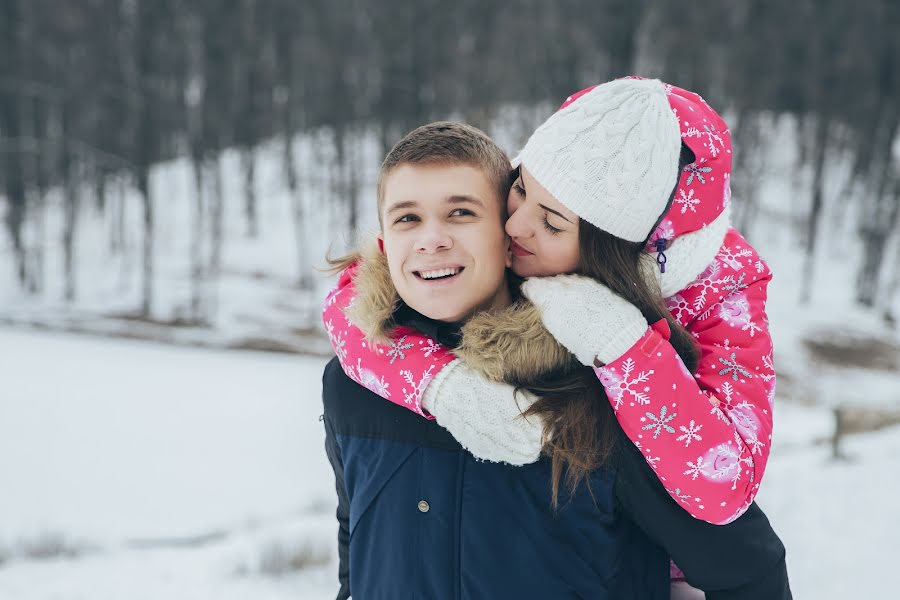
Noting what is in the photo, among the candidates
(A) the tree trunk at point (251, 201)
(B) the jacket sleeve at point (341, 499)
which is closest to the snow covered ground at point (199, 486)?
(B) the jacket sleeve at point (341, 499)

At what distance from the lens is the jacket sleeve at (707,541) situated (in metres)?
1.52

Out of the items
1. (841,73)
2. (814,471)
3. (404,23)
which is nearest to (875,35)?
(841,73)

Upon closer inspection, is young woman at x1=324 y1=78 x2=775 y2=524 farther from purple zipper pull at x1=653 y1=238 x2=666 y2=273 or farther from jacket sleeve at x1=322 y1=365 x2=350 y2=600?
jacket sleeve at x1=322 y1=365 x2=350 y2=600

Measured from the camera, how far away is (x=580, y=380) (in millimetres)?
1616

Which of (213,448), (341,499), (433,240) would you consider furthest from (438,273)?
(213,448)

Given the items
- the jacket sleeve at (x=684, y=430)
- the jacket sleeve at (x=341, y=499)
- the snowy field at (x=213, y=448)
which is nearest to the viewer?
the jacket sleeve at (x=684, y=430)

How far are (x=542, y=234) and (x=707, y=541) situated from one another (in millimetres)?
812

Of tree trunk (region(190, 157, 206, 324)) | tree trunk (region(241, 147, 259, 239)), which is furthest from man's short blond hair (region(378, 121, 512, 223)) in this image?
tree trunk (region(241, 147, 259, 239))

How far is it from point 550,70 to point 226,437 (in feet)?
69.7

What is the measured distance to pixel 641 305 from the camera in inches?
64.6

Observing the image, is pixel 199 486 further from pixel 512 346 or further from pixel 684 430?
pixel 684 430

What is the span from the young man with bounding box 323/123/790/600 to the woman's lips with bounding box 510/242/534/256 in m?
0.03

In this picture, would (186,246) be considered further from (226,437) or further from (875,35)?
(875,35)

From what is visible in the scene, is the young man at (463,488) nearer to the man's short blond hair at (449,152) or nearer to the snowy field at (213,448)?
the man's short blond hair at (449,152)
